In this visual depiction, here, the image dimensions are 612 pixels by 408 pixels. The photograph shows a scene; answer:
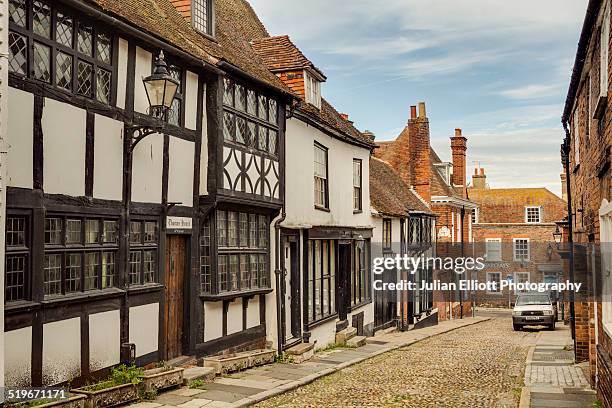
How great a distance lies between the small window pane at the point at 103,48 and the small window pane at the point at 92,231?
2374 millimetres

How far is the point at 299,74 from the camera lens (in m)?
18.7

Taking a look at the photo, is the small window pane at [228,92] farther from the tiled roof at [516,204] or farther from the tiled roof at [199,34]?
the tiled roof at [516,204]

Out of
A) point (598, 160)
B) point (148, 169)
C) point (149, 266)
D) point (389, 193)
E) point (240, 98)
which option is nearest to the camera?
point (598, 160)

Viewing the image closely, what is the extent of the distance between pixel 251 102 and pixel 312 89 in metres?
5.74

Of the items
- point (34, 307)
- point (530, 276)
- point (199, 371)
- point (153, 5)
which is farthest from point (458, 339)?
point (530, 276)

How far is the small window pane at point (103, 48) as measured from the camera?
9.70 metres

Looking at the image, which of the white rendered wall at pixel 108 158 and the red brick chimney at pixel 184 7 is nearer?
the white rendered wall at pixel 108 158

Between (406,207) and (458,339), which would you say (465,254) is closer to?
(406,207)

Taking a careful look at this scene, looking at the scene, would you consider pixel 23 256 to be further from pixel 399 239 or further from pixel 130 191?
pixel 399 239

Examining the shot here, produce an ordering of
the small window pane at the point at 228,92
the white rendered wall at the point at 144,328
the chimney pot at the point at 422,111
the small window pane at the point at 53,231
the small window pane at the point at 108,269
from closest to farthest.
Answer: the small window pane at the point at 53,231 < the small window pane at the point at 108,269 < the white rendered wall at the point at 144,328 < the small window pane at the point at 228,92 < the chimney pot at the point at 422,111

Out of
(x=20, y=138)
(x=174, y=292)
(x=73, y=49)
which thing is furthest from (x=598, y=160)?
(x=20, y=138)

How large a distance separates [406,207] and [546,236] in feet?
86.4

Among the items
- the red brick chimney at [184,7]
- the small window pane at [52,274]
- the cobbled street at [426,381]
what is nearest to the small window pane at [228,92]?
the red brick chimney at [184,7]

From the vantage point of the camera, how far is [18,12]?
8.13m
